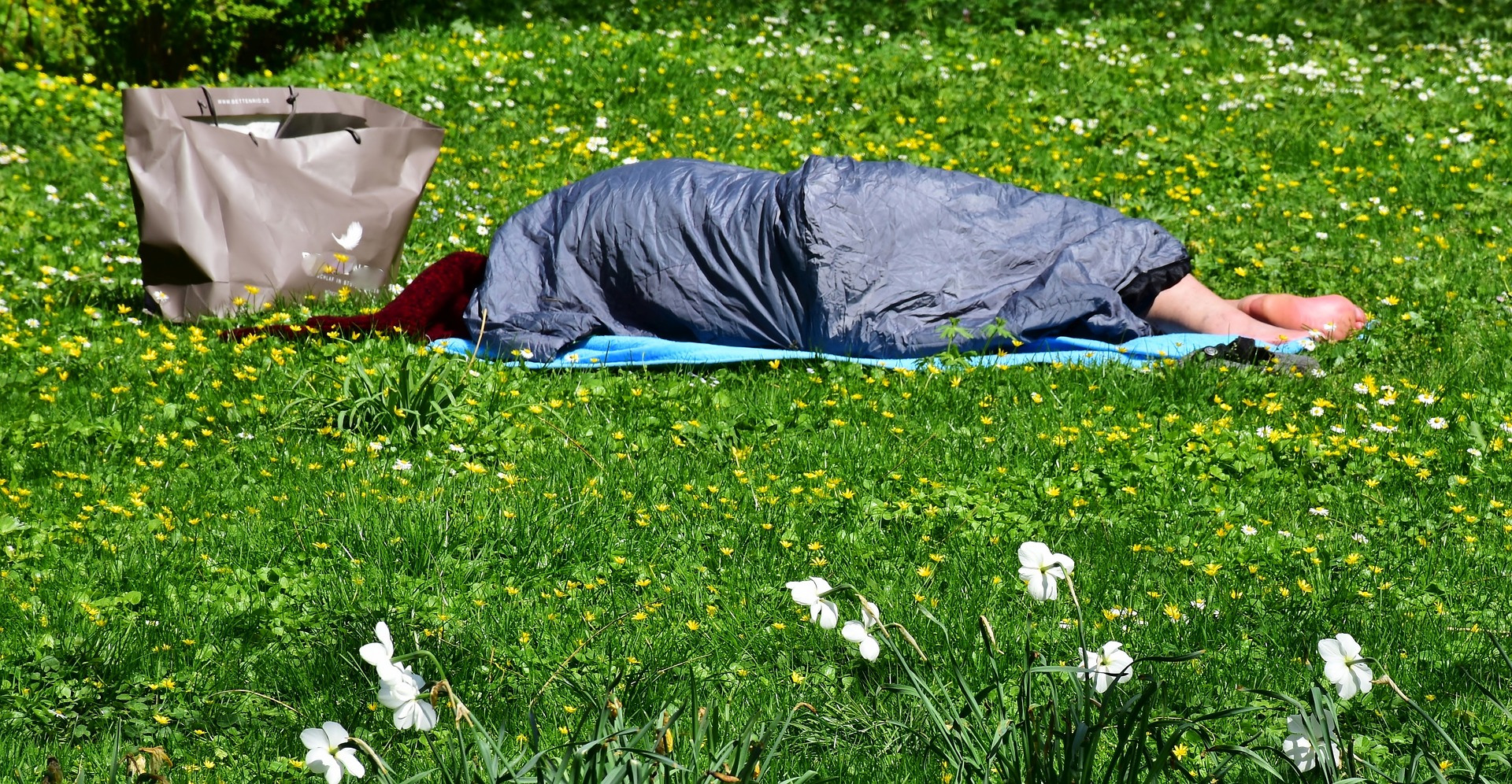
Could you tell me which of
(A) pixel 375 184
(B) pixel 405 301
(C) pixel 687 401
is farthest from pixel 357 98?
(C) pixel 687 401

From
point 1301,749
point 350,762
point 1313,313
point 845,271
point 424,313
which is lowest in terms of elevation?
point 1313,313

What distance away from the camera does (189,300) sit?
185 inches

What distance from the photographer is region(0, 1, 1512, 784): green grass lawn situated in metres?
2.46

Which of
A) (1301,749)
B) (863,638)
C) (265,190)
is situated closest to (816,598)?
(863,638)

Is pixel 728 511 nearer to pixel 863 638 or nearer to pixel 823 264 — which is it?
pixel 823 264

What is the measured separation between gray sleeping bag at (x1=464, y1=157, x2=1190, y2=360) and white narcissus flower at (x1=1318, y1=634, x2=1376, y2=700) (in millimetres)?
2837

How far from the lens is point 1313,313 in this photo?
4.68 meters

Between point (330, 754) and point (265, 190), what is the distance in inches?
146

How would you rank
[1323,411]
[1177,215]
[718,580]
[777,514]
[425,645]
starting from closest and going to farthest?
1. [425,645]
2. [718,580]
3. [777,514]
4. [1323,411]
5. [1177,215]

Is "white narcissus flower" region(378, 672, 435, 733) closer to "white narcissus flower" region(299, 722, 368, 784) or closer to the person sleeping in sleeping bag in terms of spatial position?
"white narcissus flower" region(299, 722, 368, 784)

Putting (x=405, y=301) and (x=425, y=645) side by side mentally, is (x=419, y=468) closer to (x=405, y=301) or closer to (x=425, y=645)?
(x=425, y=645)

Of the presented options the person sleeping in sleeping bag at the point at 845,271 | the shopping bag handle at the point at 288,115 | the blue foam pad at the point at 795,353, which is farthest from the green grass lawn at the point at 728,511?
the shopping bag handle at the point at 288,115

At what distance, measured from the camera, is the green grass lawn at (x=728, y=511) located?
246cm

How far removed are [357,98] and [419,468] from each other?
2.13 m
